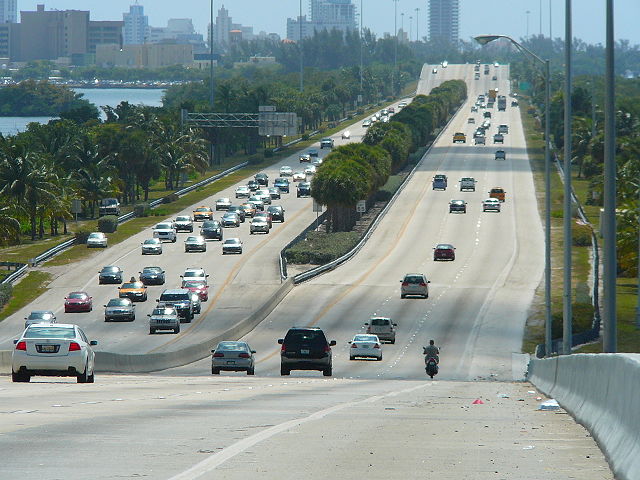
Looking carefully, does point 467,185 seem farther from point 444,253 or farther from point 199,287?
point 199,287

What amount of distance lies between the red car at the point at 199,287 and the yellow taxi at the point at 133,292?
255cm

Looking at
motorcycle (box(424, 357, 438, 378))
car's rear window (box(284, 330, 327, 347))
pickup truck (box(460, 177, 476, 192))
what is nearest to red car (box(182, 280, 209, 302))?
motorcycle (box(424, 357, 438, 378))

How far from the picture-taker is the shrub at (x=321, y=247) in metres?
99.5

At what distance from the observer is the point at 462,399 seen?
26469 mm

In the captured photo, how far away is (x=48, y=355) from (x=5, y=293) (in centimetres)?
5819

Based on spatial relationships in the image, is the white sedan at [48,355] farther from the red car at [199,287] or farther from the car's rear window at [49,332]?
the red car at [199,287]

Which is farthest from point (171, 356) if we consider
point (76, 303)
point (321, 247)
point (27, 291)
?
point (321, 247)

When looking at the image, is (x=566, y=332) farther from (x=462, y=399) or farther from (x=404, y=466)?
(x=404, y=466)

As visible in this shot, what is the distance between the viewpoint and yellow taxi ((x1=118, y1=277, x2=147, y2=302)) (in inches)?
3233

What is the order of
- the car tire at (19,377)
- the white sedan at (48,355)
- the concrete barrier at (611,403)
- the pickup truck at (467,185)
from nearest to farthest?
the concrete barrier at (611,403), the white sedan at (48,355), the car tire at (19,377), the pickup truck at (467,185)

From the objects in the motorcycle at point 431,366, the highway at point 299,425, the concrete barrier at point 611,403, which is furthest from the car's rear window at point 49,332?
the motorcycle at point 431,366

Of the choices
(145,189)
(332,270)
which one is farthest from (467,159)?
(332,270)

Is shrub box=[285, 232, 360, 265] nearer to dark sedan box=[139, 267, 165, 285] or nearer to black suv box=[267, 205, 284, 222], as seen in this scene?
black suv box=[267, 205, 284, 222]

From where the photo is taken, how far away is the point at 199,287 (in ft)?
270
